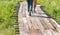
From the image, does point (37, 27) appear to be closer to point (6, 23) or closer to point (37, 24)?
point (37, 24)

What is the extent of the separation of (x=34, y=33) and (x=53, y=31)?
1.61 ft

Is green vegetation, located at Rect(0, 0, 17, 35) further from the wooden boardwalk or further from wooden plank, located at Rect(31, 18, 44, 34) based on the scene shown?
wooden plank, located at Rect(31, 18, 44, 34)

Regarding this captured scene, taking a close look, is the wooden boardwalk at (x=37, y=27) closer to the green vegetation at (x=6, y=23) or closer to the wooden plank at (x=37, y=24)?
the wooden plank at (x=37, y=24)

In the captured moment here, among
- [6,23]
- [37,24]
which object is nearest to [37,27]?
[37,24]

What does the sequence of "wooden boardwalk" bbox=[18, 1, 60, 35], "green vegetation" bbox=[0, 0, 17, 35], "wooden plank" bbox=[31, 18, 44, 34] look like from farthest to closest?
1. "green vegetation" bbox=[0, 0, 17, 35]
2. "wooden plank" bbox=[31, 18, 44, 34]
3. "wooden boardwalk" bbox=[18, 1, 60, 35]

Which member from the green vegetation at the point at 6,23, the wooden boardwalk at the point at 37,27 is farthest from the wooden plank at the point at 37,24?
the green vegetation at the point at 6,23

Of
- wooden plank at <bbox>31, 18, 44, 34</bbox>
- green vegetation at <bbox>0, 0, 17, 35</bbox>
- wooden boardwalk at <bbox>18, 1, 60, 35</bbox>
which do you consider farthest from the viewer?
green vegetation at <bbox>0, 0, 17, 35</bbox>

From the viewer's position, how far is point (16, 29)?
6.34 meters

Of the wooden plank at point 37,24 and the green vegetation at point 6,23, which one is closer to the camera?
the wooden plank at point 37,24

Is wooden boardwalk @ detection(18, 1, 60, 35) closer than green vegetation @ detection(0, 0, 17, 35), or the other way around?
wooden boardwalk @ detection(18, 1, 60, 35)

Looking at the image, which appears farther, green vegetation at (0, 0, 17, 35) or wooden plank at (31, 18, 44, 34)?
green vegetation at (0, 0, 17, 35)

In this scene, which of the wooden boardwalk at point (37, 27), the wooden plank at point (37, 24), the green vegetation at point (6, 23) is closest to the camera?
the wooden boardwalk at point (37, 27)

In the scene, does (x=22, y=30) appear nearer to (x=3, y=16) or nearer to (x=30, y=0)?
(x=30, y=0)

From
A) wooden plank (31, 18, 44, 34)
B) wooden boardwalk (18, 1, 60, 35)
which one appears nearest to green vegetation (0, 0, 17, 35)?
wooden boardwalk (18, 1, 60, 35)
